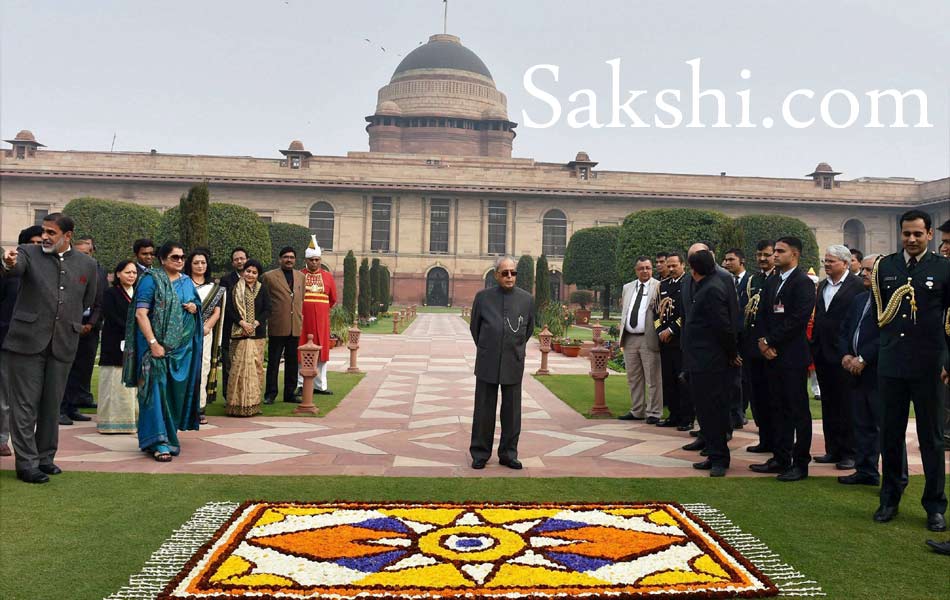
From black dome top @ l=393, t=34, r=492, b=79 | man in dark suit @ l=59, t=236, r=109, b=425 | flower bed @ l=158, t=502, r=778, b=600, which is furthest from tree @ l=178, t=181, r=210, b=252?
black dome top @ l=393, t=34, r=492, b=79

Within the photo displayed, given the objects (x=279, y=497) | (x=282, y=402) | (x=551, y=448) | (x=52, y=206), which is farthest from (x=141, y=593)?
(x=52, y=206)

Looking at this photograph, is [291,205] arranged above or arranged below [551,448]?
above

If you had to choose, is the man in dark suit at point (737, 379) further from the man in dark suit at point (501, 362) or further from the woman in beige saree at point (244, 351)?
the woman in beige saree at point (244, 351)

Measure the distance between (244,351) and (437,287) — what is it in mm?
37303

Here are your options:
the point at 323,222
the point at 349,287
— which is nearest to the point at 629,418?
the point at 349,287

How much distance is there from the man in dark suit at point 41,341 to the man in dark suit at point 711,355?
4.22 meters

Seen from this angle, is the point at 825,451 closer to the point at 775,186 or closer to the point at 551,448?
the point at 551,448

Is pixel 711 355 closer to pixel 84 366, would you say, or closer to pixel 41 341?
pixel 41 341

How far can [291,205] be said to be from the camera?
137 feet

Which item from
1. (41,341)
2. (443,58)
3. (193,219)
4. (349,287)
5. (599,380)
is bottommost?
(599,380)

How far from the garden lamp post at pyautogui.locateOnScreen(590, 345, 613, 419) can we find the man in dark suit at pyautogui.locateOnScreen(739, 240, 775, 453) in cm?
177

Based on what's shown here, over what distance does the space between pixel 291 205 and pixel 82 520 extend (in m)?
39.6

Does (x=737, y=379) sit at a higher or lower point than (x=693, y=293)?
lower

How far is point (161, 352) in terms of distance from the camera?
5133 millimetres
